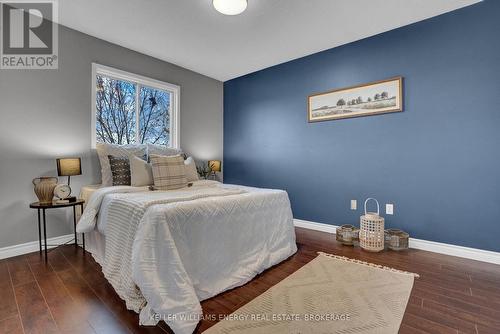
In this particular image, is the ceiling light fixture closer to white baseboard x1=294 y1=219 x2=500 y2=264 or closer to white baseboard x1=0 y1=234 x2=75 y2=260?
white baseboard x1=0 y1=234 x2=75 y2=260

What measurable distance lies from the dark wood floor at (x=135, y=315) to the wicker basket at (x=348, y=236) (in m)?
0.34

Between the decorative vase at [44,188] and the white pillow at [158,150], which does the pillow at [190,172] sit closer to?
the white pillow at [158,150]

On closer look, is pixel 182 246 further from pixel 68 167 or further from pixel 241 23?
pixel 241 23

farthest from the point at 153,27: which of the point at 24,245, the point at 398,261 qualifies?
the point at 398,261

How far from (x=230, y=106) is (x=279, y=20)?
85.9 inches

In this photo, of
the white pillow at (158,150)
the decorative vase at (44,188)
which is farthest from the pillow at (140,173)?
A: the decorative vase at (44,188)

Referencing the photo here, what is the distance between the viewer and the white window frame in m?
3.08

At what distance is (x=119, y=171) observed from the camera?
271 centimetres

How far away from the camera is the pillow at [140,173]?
8.57 feet

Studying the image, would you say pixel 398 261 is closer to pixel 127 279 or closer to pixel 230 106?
pixel 127 279

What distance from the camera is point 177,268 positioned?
149cm

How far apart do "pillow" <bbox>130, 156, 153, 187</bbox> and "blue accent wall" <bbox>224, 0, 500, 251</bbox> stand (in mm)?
2075

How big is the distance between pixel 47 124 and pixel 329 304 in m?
3.28

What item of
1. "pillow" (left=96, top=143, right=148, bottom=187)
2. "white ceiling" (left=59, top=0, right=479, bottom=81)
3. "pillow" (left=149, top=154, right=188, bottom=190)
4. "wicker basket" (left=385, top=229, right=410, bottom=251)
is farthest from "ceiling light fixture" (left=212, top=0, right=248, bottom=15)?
"wicker basket" (left=385, top=229, right=410, bottom=251)
